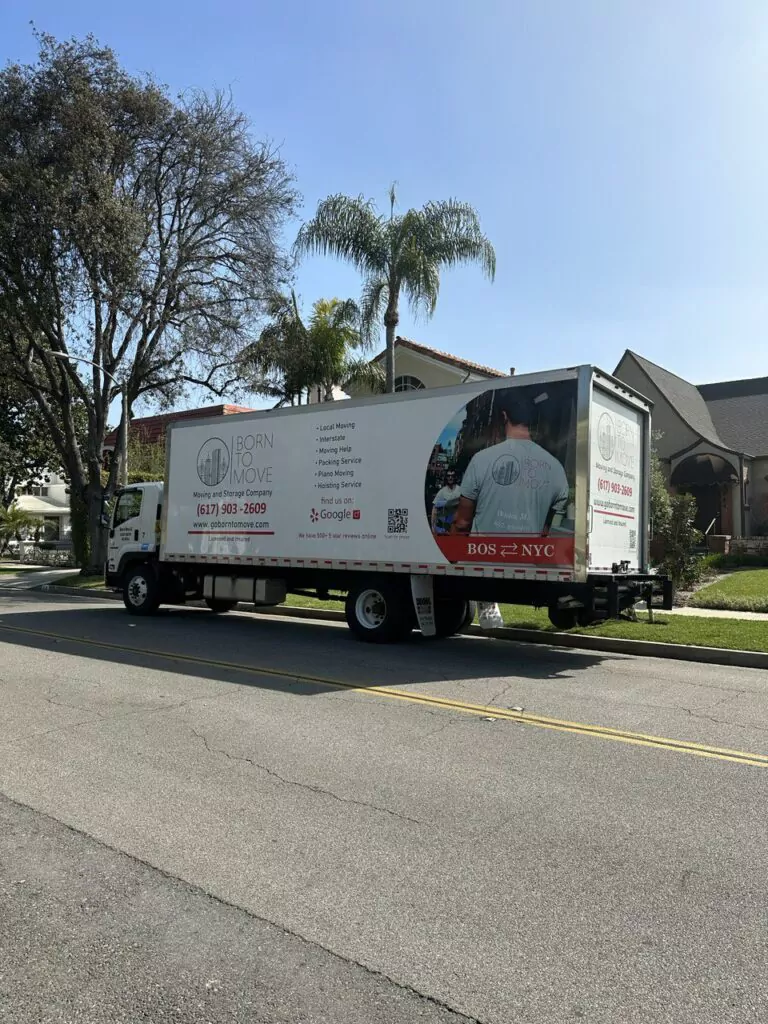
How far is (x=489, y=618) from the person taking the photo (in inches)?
525

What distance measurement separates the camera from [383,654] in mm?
11344

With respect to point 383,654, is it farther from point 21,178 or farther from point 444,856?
point 21,178

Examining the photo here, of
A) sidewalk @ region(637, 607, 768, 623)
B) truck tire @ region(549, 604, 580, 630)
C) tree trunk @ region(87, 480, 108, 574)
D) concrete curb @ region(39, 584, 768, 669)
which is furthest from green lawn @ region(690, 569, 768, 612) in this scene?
tree trunk @ region(87, 480, 108, 574)

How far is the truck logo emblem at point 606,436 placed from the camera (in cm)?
1112

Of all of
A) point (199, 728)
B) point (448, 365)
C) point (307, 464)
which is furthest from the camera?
point (448, 365)

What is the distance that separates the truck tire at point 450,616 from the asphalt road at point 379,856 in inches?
180

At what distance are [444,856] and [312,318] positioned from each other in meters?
23.9

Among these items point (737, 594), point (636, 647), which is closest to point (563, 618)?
point (636, 647)

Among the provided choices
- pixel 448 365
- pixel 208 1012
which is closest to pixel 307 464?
pixel 208 1012

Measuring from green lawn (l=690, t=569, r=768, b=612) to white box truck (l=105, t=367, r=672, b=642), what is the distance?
4486 mm

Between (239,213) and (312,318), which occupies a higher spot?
(239,213)

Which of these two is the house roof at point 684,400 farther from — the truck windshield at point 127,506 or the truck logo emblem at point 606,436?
the truck windshield at point 127,506

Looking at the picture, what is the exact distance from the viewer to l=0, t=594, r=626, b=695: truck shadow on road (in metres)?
9.66

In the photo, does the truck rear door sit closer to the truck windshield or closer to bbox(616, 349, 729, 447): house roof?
the truck windshield
